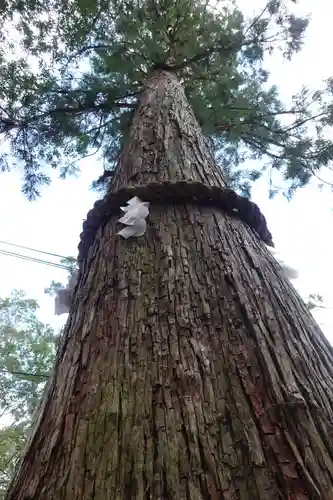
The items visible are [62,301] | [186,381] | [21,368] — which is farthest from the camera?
[21,368]

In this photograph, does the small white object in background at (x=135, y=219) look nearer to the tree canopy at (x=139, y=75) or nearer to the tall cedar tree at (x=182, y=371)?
the tall cedar tree at (x=182, y=371)

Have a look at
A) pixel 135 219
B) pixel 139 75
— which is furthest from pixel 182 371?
pixel 139 75

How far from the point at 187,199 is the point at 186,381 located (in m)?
0.74

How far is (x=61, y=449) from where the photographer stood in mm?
757

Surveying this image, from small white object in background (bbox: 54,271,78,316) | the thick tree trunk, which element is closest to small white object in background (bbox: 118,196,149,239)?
the thick tree trunk

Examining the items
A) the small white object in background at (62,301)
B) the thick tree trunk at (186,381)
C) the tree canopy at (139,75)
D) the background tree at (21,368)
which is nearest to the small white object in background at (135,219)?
the thick tree trunk at (186,381)

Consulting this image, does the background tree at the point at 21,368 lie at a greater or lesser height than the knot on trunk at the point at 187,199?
greater

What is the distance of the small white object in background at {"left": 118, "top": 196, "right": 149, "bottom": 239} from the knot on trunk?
0.18 feet

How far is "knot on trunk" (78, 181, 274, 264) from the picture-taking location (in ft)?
4.54

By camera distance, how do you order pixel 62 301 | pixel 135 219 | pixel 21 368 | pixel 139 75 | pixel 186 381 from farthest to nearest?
pixel 21 368 < pixel 139 75 < pixel 62 301 < pixel 135 219 < pixel 186 381

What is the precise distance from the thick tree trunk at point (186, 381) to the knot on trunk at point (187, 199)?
0.05m

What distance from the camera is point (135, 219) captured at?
1.33 m

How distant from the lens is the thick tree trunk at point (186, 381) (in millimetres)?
657

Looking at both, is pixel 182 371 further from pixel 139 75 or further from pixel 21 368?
pixel 21 368
